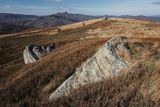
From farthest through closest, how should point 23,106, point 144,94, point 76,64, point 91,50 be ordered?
point 91,50 → point 76,64 → point 23,106 → point 144,94

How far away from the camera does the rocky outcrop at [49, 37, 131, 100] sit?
49.9ft

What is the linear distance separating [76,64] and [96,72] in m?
3.73

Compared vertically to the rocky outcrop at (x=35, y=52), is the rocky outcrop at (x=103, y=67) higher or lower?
higher

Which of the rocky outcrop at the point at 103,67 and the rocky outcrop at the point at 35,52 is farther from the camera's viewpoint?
the rocky outcrop at the point at 35,52

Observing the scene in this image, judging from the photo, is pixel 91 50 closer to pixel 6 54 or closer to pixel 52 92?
pixel 52 92

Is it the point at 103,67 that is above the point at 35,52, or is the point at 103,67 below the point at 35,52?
above

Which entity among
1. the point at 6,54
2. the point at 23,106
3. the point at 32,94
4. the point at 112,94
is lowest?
the point at 6,54

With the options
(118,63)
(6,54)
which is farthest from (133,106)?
(6,54)

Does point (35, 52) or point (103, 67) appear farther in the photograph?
point (35, 52)

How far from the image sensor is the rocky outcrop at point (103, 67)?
1520cm

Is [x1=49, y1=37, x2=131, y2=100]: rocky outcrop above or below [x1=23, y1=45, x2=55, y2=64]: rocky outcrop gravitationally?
above

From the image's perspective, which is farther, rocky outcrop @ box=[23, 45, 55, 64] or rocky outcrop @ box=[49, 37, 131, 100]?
rocky outcrop @ box=[23, 45, 55, 64]

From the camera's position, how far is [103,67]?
52.6 ft

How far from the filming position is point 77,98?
41.7ft
